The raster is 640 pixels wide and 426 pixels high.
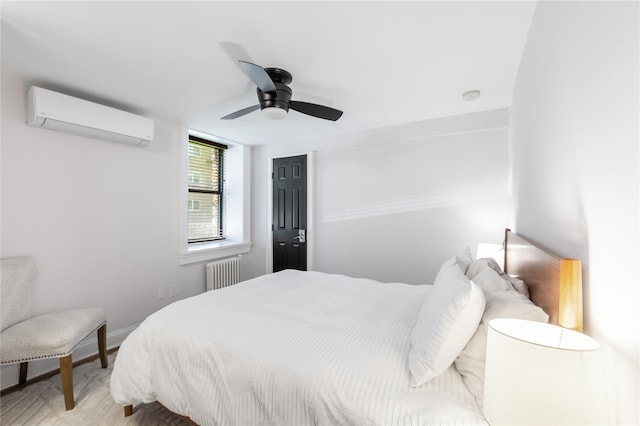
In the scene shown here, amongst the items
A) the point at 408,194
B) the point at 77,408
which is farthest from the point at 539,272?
the point at 77,408

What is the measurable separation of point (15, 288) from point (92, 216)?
77 cm

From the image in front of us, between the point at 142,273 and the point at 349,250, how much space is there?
7.74 ft

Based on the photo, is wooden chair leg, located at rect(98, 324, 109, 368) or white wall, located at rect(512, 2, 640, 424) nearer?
white wall, located at rect(512, 2, 640, 424)

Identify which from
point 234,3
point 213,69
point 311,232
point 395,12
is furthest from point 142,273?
point 395,12

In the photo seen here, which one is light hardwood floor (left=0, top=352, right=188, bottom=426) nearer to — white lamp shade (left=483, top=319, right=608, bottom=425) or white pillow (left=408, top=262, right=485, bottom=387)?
white pillow (left=408, top=262, right=485, bottom=387)

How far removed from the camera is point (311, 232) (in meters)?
4.00

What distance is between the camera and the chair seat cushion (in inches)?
74.9

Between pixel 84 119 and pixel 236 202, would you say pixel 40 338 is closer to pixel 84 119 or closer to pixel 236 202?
pixel 84 119

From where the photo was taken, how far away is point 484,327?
1.17 meters

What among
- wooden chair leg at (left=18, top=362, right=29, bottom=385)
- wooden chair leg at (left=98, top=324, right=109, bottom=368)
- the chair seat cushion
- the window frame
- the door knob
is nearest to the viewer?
the chair seat cushion

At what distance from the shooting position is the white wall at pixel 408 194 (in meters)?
3.03

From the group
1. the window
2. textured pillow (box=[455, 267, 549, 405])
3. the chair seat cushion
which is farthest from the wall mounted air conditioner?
textured pillow (box=[455, 267, 549, 405])

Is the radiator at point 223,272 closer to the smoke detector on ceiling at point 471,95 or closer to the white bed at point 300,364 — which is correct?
the white bed at point 300,364

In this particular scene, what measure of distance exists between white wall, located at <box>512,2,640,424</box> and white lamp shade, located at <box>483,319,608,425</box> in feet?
0.30
